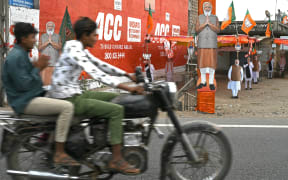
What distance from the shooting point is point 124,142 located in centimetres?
376

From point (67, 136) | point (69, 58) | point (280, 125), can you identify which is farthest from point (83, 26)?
point (280, 125)

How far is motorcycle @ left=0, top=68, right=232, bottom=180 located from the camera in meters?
3.74

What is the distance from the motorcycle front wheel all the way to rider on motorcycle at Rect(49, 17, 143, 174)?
46 cm

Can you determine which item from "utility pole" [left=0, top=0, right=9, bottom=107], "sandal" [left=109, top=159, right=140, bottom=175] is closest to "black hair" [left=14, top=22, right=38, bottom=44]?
"sandal" [left=109, top=159, right=140, bottom=175]

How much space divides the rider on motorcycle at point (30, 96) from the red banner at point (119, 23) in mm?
10676

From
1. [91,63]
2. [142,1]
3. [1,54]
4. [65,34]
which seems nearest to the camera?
[91,63]

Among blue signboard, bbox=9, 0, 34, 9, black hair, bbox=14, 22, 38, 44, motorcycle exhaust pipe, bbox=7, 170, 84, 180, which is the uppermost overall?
blue signboard, bbox=9, 0, 34, 9

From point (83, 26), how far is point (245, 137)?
398cm

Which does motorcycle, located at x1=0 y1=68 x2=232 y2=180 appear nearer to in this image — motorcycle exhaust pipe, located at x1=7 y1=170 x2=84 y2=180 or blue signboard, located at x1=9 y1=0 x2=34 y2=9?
motorcycle exhaust pipe, located at x1=7 y1=170 x2=84 y2=180

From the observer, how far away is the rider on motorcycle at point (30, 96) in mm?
3680

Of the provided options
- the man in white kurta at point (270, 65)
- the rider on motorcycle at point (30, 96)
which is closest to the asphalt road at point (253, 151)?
the rider on motorcycle at point (30, 96)

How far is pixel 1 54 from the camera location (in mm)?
11961

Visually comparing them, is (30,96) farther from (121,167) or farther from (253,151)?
(253,151)

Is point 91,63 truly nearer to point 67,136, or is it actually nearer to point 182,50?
point 67,136
